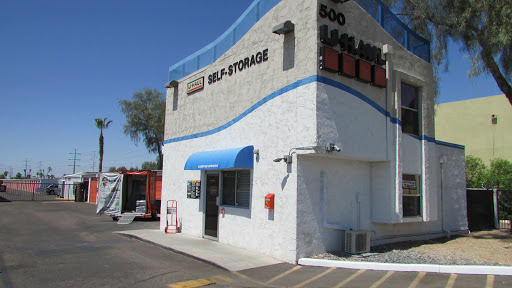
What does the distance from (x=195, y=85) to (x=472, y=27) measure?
9734 mm

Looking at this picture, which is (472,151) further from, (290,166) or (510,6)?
(290,166)

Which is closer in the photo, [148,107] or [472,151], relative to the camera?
[472,151]

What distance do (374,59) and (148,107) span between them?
3154cm

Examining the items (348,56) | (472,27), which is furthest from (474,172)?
(348,56)

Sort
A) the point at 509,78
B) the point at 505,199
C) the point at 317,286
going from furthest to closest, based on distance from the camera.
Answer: the point at 505,199
the point at 509,78
the point at 317,286

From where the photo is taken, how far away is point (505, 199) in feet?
56.0

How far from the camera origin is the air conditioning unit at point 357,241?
9.23m

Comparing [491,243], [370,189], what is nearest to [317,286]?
[370,189]

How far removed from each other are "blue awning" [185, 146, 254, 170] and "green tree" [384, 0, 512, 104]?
27.4 feet

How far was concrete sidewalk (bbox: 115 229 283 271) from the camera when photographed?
345 inches

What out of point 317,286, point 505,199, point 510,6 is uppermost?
point 510,6

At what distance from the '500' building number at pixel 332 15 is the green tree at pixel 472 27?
511 centimetres

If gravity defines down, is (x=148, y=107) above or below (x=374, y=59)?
above

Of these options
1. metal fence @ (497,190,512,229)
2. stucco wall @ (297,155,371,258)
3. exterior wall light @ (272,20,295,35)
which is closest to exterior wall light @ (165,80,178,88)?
exterior wall light @ (272,20,295,35)
